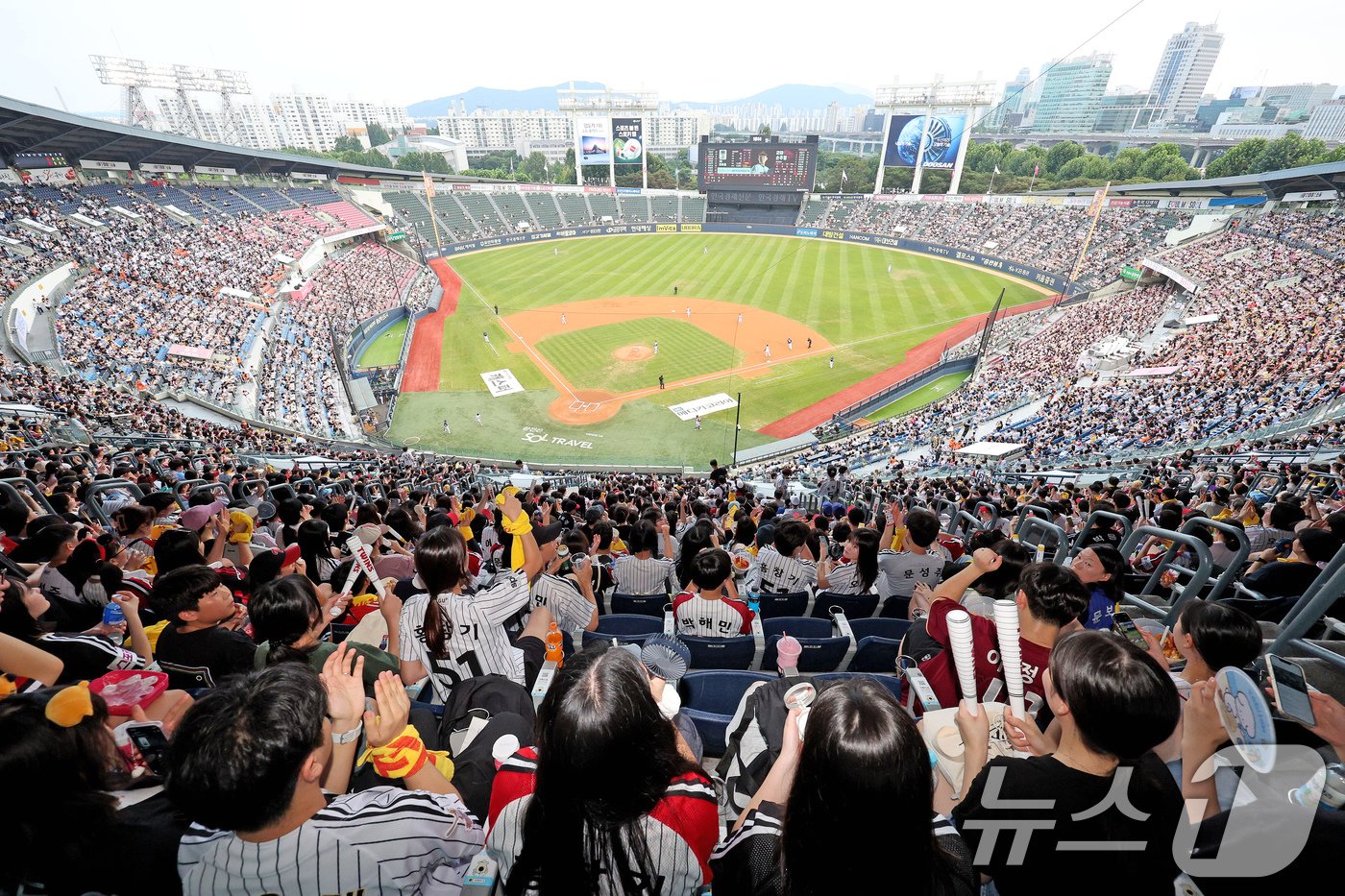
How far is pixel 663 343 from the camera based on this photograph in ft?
108

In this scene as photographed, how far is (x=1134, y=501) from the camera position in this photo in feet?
30.4

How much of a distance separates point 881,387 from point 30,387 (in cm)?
3204

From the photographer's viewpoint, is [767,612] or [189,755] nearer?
[189,755]

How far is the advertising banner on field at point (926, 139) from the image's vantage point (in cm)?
6178

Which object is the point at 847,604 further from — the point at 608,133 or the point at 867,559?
the point at 608,133

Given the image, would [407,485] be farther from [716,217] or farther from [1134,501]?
[716,217]

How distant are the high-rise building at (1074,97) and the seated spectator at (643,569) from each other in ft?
592

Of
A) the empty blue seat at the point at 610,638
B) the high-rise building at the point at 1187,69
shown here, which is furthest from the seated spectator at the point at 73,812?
the high-rise building at the point at 1187,69

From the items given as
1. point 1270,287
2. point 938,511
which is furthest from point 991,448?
point 1270,287

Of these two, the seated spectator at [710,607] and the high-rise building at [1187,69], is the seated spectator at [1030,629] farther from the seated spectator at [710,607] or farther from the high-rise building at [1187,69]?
the high-rise building at [1187,69]

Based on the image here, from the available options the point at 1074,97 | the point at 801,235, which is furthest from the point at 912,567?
the point at 1074,97

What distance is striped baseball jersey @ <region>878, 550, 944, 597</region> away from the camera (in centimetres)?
591

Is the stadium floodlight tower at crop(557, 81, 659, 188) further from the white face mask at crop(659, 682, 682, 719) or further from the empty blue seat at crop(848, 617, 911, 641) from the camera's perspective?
the white face mask at crop(659, 682, 682, 719)

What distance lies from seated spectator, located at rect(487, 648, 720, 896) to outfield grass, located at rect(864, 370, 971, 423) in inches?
1009
